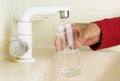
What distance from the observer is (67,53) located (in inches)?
27.9

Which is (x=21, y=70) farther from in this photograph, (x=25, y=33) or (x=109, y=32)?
(x=109, y=32)

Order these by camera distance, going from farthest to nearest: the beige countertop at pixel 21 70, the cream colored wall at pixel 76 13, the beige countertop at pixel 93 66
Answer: the cream colored wall at pixel 76 13
the beige countertop at pixel 93 66
the beige countertop at pixel 21 70

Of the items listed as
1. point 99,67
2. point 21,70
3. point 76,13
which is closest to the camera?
point 21,70

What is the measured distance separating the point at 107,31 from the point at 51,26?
24 cm

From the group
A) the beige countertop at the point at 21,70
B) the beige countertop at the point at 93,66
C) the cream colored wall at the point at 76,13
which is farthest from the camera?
the cream colored wall at the point at 76,13

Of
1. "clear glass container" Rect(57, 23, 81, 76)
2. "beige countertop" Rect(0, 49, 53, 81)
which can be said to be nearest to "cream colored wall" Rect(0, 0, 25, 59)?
"beige countertop" Rect(0, 49, 53, 81)

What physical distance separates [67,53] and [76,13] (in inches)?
10.0

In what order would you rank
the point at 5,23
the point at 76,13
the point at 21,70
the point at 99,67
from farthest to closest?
the point at 76,13 → the point at 99,67 → the point at 5,23 → the point at 21,70

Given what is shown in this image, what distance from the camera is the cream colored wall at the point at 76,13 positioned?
90cm

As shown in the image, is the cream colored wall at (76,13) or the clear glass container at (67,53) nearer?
the clear glass container at (67,53)

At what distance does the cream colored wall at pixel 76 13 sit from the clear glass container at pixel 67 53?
0.22 meters

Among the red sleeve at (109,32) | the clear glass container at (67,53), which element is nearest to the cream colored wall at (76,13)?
the red sleeve at (109,32)

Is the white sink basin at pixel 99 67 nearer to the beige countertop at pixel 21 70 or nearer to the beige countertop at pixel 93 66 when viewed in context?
the beige countertop at pixel 93 66

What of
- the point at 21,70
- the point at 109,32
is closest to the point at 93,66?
the point at 109,32
